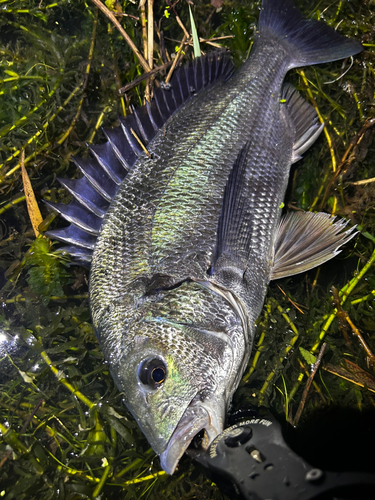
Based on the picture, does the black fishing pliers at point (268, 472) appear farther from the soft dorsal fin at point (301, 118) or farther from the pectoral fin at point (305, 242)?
the soft dorsal fin at point (301, 118)

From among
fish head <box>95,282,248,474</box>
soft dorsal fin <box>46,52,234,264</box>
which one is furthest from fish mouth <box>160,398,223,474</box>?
soft dorsal fin <box>46,52,234,264</box>

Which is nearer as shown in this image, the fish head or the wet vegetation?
the fish head

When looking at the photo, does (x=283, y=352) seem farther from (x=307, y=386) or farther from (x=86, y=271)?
(x=86, y=271)

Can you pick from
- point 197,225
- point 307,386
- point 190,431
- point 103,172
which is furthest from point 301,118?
point 190,431

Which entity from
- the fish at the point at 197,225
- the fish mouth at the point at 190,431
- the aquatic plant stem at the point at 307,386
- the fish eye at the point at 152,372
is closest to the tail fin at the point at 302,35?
the fish at the point at 197,225

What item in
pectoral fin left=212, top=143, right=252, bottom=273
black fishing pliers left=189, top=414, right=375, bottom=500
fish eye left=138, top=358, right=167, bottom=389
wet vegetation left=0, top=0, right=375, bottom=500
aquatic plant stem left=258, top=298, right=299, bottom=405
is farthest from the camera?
aquatic plant stem left=258, top=298, right=299, bottom=405

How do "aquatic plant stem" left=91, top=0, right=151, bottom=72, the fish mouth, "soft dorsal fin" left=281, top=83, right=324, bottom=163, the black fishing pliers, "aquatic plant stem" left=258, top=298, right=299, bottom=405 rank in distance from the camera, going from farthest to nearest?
"aquatic plant stem" left=91, top=0, right=151, bottom=72, "soft dorsal fin" left=281, top=83, right=324, bottom=163, "aquatic plant stem" left=258, top=298, right=299, bottom=405, the fish mouth, the black fishing pliers

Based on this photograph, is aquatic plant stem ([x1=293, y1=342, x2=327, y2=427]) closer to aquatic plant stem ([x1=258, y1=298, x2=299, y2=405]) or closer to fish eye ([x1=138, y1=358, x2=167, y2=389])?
aquatic plant stem ([x1=258, y1=298, x2=299, y2=405])
